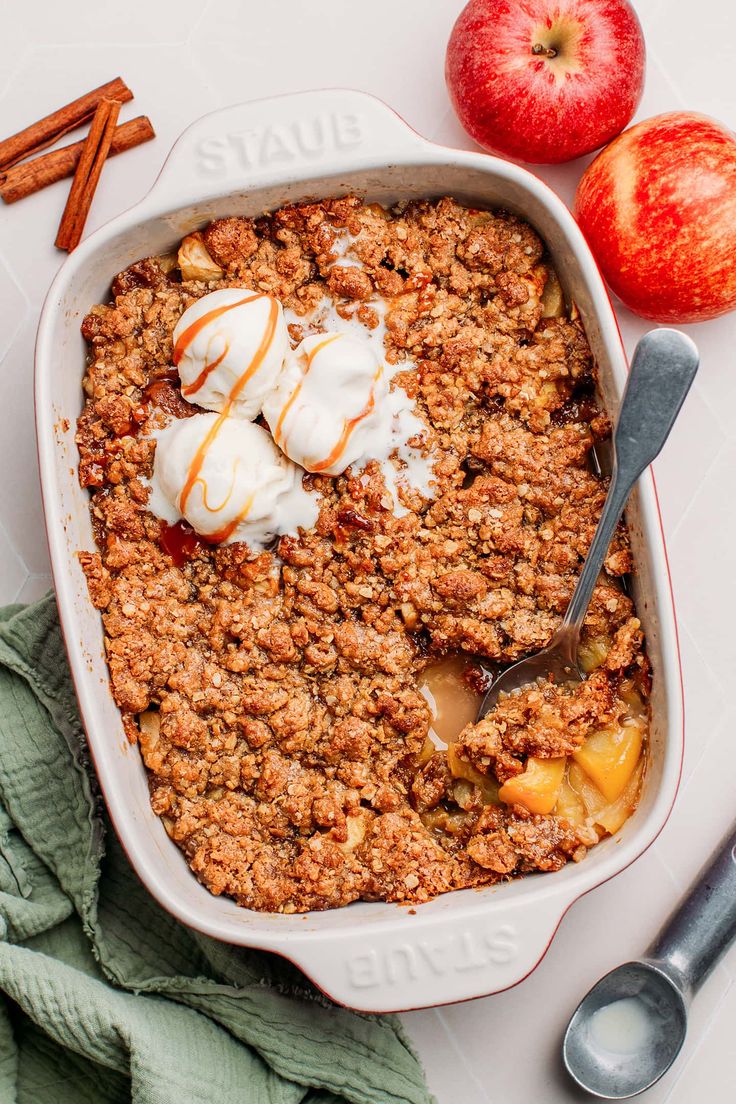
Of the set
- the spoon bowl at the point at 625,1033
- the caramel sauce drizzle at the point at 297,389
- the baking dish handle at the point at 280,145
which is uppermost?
the baking dish handle at the point at 280,145

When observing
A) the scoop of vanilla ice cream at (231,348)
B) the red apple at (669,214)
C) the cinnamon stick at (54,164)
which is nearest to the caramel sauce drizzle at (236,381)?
the scoop of vanilla ice cream at (231,348)

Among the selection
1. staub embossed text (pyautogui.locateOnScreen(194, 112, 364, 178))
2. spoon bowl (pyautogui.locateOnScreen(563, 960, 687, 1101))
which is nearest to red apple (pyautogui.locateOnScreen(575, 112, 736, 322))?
staub embossed text (pyautogui.locateOnScreen(194, 112, 364, 178))

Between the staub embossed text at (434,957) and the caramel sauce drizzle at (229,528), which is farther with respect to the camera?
the caramel sauce drizzle at (229,528)

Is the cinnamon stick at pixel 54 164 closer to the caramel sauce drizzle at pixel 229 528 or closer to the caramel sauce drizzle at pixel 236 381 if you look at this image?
the caramel sauce drizzle at pixel 236 381

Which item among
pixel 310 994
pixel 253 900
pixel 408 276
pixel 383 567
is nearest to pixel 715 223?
pixel 408 276

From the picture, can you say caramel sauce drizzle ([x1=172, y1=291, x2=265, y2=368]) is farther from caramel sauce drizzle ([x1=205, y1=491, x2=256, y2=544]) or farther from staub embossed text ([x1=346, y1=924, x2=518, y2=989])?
staub embossed text ([x1=346, y1=924, x2=518, y2=989])

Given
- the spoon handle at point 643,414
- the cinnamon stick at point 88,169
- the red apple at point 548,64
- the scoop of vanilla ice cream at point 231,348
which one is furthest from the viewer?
the cinnamon stick at point 88,169

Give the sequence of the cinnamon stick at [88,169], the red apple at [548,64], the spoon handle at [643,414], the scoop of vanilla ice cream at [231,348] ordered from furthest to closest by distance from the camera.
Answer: the cinnamon stick at [88,169] → the red apple at [548,64] → the scoop of vanilla ice cream at [231,348] → the spoon handle at [643,414]

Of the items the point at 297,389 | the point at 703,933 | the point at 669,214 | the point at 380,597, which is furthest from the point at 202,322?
the point at 703,933
